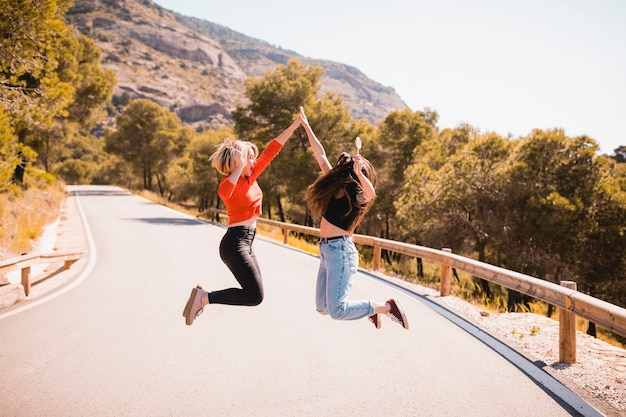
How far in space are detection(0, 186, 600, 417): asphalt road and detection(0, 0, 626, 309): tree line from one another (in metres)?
5.22

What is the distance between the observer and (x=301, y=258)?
1247 cm

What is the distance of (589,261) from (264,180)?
65.8ft

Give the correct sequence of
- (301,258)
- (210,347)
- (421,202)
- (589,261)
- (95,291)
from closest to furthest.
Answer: (210,347)
(95,291)
(301,258)
(589,261)
(421,202)

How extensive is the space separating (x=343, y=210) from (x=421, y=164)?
22.5m

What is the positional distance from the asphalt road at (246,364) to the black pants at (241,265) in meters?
0.71

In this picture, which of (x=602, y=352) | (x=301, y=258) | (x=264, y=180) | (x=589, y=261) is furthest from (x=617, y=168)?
(x=264, y=180)

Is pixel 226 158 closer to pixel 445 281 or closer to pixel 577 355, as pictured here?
pixel 577 355

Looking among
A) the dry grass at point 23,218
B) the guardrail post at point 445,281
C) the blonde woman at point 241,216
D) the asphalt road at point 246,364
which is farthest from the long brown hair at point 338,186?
the dry grass at point 23,218

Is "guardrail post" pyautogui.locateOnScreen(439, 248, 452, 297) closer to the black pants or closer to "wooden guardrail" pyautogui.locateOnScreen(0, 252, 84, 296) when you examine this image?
the black pants

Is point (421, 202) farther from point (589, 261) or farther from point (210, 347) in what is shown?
point (210, 347)

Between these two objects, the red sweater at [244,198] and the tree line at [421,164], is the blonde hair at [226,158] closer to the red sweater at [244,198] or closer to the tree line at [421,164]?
the red sweater at [244,198]

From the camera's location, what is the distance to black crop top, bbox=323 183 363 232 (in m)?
3.86

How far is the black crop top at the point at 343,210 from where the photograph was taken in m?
3.86

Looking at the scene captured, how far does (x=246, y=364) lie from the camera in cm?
437
